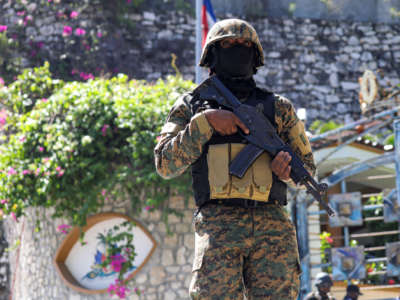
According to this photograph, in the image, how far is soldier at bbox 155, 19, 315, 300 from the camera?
2506 mm

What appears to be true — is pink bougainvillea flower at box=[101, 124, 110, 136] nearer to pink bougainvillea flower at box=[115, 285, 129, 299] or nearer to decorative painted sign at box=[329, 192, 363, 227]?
pink bougainvillea flower at box=[115, 285, 129, 299]

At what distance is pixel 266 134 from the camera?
104 inches

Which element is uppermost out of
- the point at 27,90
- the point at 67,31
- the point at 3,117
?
the point at 67,31

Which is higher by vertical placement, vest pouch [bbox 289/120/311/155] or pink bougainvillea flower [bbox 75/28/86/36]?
pink bougainvillea flower [bbox 75/28/86/36]

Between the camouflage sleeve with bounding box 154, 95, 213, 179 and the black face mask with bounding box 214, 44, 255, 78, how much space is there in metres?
0.23

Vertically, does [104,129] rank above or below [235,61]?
above

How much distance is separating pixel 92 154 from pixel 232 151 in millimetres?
4779

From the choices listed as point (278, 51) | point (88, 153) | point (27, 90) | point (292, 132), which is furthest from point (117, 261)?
point (278, 51)

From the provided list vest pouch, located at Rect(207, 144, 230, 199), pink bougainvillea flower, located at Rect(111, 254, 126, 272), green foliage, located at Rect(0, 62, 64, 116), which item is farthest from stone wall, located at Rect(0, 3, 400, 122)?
vest pouch, located at Rect(207, 144, 230, 199)

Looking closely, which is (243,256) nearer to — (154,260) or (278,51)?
(154,260)

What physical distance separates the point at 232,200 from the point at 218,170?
15cm

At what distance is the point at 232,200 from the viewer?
102 inches

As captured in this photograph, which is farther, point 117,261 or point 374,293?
point 374,293

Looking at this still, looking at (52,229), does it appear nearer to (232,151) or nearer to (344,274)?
(344,274)
